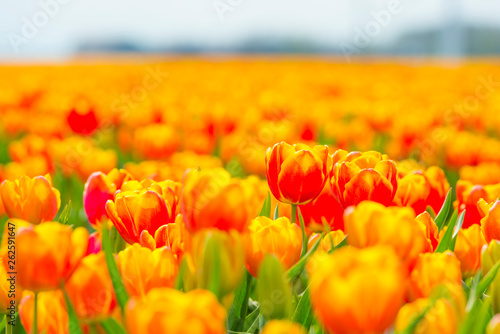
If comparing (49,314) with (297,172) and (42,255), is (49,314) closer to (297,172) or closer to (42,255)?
(42,255)

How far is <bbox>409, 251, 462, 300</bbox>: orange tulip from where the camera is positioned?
32.7 inches

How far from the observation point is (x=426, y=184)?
1235mm

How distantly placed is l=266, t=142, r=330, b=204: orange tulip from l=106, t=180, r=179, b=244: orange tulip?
190mm

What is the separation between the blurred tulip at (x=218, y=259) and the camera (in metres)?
0.81

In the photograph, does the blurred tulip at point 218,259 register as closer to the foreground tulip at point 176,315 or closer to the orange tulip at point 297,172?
the foreground tulip at point 176,315

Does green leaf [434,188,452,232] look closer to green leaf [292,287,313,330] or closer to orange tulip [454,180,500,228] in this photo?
orange tulip [454,180,500,228]

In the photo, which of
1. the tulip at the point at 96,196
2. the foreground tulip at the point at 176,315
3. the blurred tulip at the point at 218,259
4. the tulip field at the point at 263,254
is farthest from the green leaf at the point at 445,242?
the tulip at the point at 96,196

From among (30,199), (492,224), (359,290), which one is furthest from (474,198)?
(30,199)

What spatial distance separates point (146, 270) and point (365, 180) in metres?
0.41

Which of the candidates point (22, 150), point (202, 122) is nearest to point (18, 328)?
point (22, 150)

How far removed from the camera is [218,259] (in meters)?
0.81

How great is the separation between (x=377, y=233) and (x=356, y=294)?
0.70 ft

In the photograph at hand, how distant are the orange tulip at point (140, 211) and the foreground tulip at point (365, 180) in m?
0.30

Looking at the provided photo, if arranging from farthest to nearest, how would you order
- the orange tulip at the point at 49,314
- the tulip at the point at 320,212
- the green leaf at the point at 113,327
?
the tulip at the point at 320,212
the orange tulip at the point at 49,314
the green leaf at the point at 113,327
